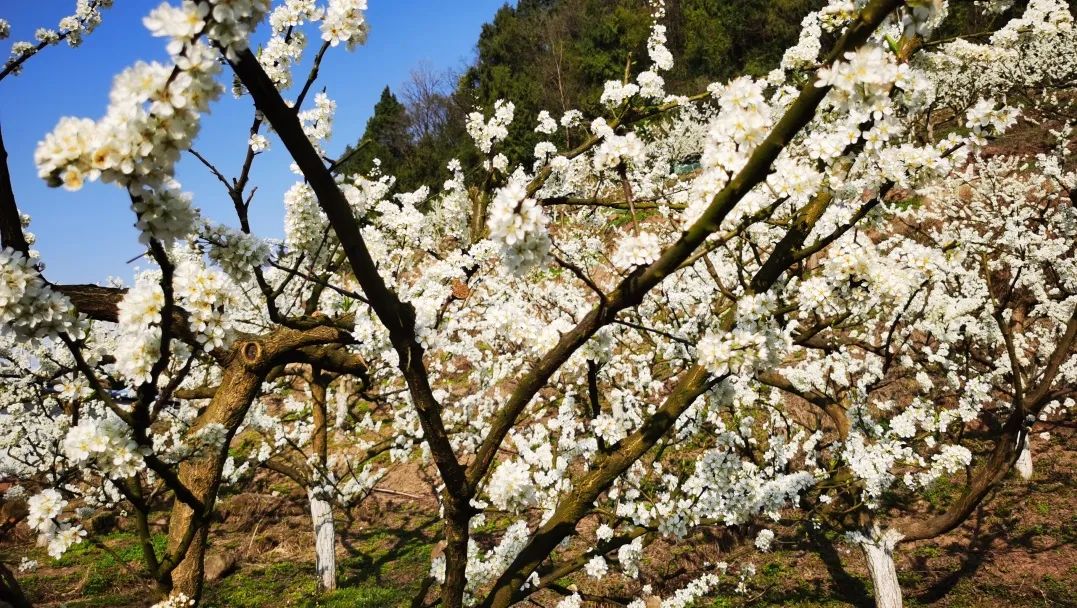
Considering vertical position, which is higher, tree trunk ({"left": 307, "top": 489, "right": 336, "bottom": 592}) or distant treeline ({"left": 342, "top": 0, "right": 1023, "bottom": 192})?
distant treeline ({"left": 342, "top": 0, "right": 1023, "bottom": 192})

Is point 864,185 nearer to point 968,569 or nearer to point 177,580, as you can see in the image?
point 177,580

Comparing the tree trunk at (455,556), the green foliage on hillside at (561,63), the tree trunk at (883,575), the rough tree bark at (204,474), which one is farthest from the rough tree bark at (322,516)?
the green foliage on hillside at (561,63)

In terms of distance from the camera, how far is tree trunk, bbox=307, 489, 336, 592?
8.29 metres

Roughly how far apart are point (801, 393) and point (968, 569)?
436cm

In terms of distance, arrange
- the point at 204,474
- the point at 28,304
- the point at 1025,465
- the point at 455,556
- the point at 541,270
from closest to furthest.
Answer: the point at 28,304 → the point at 541,270 → the point at 455,556 → the point at 204,474 → the point at 1025,465

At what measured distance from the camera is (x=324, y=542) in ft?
27.8

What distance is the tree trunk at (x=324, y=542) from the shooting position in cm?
829

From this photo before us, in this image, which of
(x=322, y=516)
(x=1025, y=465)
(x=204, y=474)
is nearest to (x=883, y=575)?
(x=1025, y=465)

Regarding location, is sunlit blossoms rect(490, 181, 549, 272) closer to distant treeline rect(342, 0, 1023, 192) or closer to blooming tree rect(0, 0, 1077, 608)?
blooming tree rect(0, 0, 1077, 608)

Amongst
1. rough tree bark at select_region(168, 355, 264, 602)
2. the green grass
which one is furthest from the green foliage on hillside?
rough tree bark at select_region(168, 355, 264, 602)

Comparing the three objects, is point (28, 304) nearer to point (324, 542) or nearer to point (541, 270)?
point (541, 270)

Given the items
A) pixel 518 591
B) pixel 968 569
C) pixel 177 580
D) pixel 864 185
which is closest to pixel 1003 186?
pixel 968 569

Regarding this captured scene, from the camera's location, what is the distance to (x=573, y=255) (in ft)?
24.8

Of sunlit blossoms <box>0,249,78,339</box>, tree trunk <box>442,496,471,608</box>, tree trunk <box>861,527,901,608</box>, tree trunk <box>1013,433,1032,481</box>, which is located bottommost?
tree trunk <box>861,527,901,608</box>
